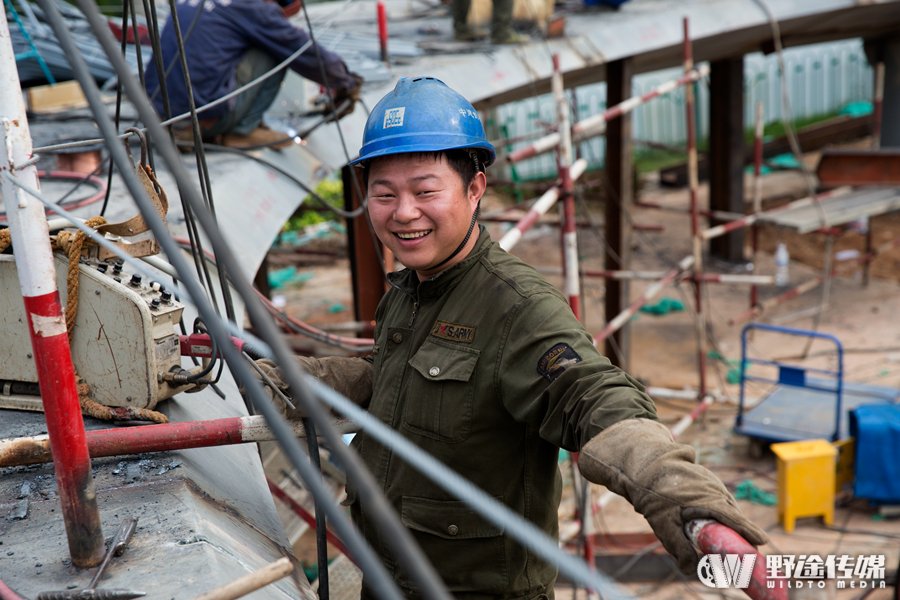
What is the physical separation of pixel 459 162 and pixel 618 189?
585 cm

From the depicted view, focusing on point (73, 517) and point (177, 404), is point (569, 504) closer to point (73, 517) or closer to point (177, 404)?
point (177, 404)

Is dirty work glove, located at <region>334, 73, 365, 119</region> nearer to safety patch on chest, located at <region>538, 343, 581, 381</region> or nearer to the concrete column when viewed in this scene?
the concrete column

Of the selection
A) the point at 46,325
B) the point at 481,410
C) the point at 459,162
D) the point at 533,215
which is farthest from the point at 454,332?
the point at 533,215

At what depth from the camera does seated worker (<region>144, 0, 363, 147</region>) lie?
14.5ft

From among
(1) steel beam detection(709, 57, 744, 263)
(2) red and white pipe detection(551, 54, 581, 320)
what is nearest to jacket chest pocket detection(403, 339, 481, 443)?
(2) red and white pipe detection(551, 54, 581, 320)

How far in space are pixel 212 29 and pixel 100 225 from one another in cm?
278

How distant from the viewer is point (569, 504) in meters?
6.77

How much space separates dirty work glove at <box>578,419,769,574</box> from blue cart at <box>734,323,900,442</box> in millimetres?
5790

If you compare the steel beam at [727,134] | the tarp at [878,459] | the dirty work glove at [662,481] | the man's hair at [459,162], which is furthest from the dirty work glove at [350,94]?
the steel beam at [727,134]

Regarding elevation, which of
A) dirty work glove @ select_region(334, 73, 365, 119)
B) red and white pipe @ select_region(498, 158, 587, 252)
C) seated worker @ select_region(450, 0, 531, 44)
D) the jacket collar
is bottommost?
red and white pipe @ select_region(498, 158, 587, 252)

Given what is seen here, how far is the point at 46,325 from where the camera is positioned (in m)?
1.46

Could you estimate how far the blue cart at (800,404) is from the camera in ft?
22.7

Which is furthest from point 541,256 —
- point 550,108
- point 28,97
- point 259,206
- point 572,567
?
point 572,567

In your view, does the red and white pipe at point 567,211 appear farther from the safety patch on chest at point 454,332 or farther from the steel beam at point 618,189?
the steel beam at point 618,189
